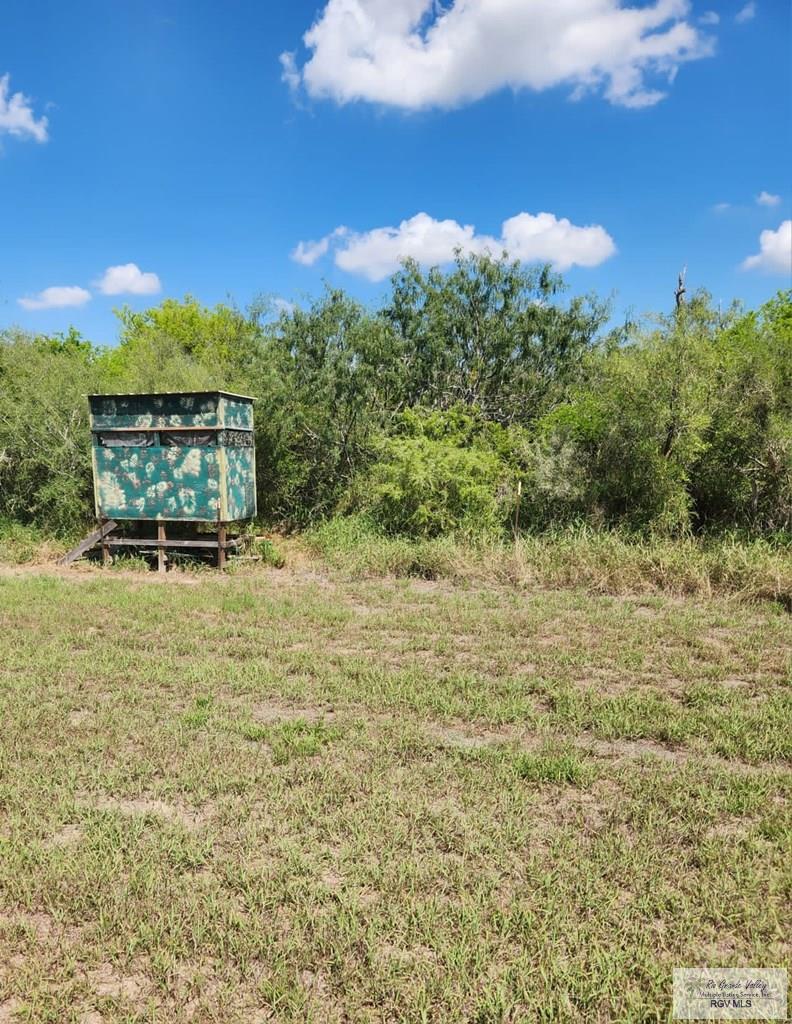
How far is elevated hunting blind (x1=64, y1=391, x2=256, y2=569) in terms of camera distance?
29.1 feet

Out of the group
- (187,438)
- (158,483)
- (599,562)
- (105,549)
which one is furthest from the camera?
(105,549)

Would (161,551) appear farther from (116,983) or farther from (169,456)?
(116,983)

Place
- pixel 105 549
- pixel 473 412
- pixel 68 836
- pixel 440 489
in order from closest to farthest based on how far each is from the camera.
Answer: pixel 68 836 → pixel 105 549 → pixel 440 489 → pixel 473 412

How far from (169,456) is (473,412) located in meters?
5.17

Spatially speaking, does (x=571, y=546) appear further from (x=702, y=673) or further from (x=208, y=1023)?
(x=208, y=1023)

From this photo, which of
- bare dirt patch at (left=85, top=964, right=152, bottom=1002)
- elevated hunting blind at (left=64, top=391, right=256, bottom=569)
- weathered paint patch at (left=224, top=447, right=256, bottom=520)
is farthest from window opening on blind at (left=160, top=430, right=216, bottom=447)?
bare dirt patch at (left=85, top=964, right=152, bottom=1002)

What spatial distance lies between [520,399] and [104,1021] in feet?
37.7

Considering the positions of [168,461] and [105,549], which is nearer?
[168,461]

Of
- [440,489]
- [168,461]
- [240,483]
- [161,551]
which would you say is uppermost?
[168,461]

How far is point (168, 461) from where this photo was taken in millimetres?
9078

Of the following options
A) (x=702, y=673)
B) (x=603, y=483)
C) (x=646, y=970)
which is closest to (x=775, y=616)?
(x=702, y=673)

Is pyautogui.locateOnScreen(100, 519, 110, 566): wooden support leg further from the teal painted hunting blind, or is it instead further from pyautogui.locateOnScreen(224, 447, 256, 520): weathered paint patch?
pyautogui.locateOnScreen(224, 447, 256, 520): weathered paint patch

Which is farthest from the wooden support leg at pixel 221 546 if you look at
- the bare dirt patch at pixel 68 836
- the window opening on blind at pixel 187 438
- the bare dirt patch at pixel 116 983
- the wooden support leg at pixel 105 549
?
the bare dirt patch at pixel 116 983

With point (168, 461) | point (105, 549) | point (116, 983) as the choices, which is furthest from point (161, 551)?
point (116, 983)
